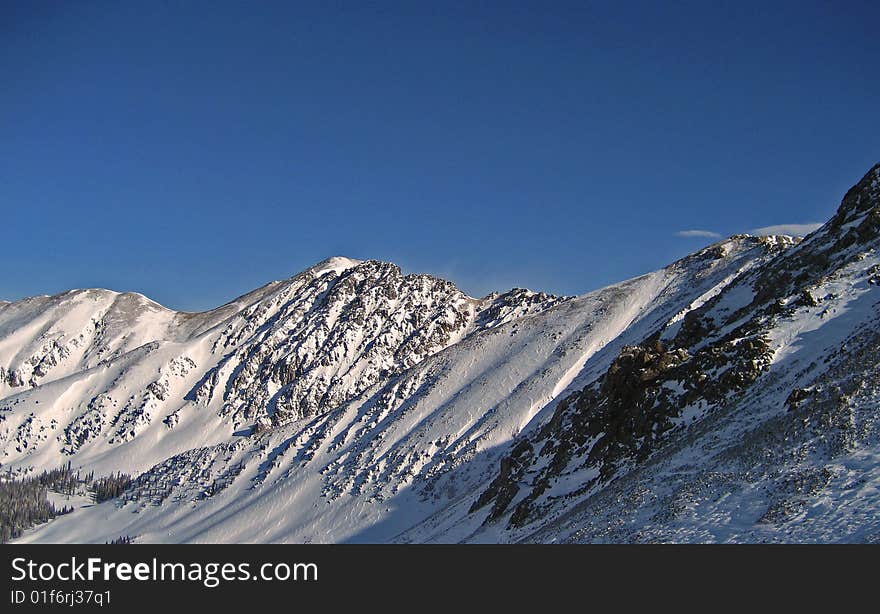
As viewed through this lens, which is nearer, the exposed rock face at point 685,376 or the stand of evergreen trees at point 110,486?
the exposed rock face at point 685,376

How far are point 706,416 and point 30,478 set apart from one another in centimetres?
20218

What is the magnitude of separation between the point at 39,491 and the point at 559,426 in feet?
545

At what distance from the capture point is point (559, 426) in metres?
65.4

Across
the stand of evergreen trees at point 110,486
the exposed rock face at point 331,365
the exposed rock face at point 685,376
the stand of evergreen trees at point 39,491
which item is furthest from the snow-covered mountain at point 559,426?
the stand of evergreen trees at point 39,491

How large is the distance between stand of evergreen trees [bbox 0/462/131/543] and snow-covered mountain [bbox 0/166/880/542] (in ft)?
13.4

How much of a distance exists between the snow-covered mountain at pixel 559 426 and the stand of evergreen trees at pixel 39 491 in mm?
4090

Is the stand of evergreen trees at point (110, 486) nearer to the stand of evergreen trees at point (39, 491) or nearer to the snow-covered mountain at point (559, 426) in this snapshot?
the stand of evergreen trees at point (39, 491)

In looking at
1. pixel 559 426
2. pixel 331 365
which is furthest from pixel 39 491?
pixel 559 426

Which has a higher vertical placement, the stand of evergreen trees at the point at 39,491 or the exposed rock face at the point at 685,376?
the stand of evergreen trees at the point at 39,491

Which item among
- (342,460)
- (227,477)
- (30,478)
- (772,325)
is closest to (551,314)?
(342,460)

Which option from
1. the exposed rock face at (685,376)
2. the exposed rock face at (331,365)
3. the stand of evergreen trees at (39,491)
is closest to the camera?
the exposed rock face at (685,376)

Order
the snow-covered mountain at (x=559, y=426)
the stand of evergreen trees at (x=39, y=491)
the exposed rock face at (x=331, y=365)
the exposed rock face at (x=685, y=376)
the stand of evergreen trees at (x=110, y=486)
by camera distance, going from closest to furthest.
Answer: the snow-covered mountain at (x=559, y=426), the exposed rock face at (x=685, y=376), the stand of evergreen trees at (x=39, y=491), the stand of evergreen trees at (x=110, y=486), the exposed rock face at (x=331, y=365)

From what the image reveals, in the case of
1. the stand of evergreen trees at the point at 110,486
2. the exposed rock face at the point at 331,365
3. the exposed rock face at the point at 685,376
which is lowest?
the exposed rock face at the point at 685,376

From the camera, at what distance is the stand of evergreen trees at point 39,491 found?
521 feet
